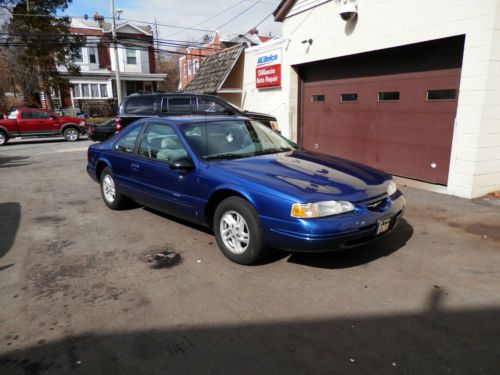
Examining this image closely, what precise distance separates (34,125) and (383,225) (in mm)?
18611

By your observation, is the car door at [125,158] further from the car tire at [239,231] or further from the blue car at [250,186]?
the car tire at [239,231]

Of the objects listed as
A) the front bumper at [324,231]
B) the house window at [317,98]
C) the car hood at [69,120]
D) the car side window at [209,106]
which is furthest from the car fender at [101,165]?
the car hood at [69,120]

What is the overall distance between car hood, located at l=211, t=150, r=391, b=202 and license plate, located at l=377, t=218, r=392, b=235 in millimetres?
271

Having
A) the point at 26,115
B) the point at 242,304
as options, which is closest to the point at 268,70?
the point at 242,304

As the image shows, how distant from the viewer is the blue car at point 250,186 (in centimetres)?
358

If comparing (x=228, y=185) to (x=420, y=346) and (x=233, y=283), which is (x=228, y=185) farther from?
(x=420, y=346)

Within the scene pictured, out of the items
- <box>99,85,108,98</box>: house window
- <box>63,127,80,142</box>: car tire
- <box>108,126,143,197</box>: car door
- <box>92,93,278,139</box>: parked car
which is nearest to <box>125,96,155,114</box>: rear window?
<box>92,93,278,139</box>: parked car

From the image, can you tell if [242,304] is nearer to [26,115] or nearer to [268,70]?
[268,70]

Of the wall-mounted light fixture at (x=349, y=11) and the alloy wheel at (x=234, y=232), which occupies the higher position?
the wall-mounted light fixture at (x=349, y=11)

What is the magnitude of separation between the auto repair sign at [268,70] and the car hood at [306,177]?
8005 millimetres

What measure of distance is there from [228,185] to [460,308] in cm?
Answer: 234

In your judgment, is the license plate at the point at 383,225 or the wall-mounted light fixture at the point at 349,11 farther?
the wall-mounted light fixture at the point at 349,11

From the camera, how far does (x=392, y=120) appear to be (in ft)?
27.9

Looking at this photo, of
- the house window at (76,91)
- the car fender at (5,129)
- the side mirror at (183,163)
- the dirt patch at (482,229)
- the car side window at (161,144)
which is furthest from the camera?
the house window at (76,91)
